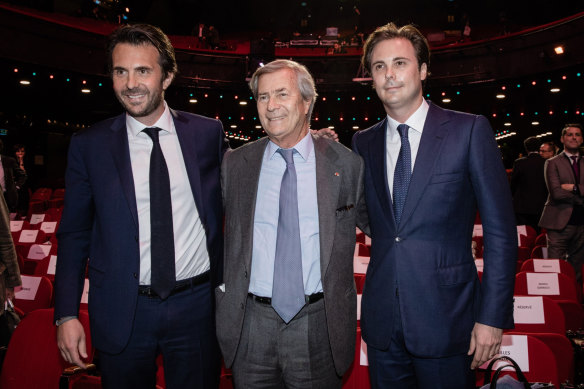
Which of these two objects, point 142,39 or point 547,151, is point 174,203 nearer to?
point 142,39

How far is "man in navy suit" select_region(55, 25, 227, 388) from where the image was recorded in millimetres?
1631

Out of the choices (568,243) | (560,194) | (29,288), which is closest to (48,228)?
(29,288)

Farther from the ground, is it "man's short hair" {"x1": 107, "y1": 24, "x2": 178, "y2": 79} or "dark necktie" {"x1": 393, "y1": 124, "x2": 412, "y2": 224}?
"man's short hair" {"x1": 107, "y1": 24, "x2": 178, "y2": 79}

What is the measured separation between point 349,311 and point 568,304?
2236 millimetres

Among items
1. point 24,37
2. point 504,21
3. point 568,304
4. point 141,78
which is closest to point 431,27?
point 504,21

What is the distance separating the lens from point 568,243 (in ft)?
15.8

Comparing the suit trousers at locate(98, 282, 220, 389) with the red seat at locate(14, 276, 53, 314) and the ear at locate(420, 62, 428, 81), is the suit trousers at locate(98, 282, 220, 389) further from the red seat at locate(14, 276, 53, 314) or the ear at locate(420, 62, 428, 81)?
the red seat at locate(14, 276, 53, 314)

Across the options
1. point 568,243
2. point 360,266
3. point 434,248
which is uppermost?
point 568,243

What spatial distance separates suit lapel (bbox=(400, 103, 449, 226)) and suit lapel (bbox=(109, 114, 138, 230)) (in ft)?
3.43

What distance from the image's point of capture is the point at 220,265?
1804mm

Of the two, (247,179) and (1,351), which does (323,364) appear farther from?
(1,351)

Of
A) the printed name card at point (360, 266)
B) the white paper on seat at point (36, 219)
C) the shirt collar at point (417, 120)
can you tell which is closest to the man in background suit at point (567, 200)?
the printed name card at point (360, 266)

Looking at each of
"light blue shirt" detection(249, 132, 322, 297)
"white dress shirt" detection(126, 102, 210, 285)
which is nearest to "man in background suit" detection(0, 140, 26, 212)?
"white dress shirt" detection(126, 102, 210, 285)

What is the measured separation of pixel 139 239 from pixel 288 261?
600 mm
